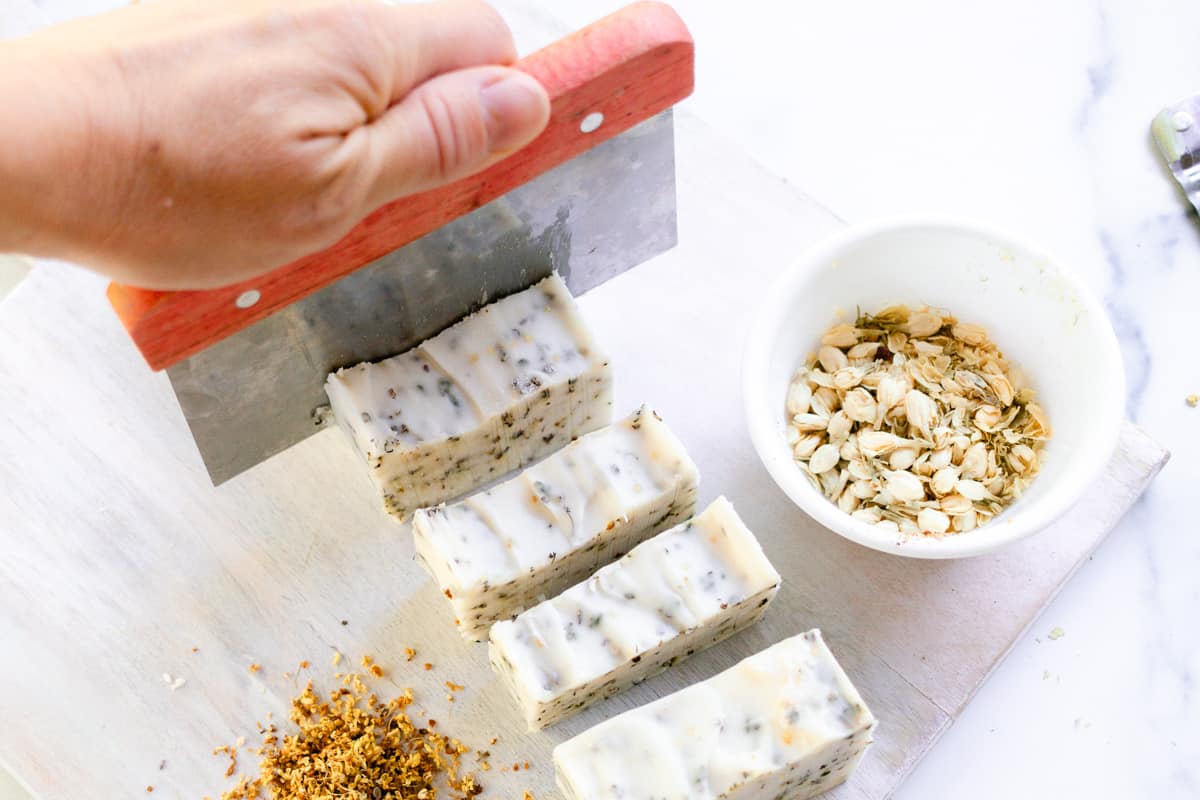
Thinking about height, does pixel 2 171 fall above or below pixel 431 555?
above

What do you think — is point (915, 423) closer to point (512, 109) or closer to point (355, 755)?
point (512, 109)

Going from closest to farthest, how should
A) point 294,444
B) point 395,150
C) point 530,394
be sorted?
point 395,150 → point 530,394 → point 294,444

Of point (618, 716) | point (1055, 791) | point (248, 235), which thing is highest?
point (248, 235)

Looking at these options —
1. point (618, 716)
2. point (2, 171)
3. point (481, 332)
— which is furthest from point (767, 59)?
point (2, 171)

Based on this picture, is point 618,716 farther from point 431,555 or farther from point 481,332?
point 481,332

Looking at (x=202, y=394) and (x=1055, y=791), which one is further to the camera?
(x=1055, y=791)

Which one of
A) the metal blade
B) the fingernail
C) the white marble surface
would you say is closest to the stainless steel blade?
the white marble surface

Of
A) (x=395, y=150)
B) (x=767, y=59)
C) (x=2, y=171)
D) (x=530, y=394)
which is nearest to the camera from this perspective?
(x=2, y=171)

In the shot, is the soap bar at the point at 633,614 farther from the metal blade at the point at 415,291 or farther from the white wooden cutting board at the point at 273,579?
the metal blade at the point at 415,291
